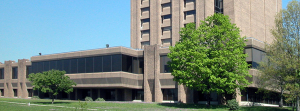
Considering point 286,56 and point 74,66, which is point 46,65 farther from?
point 286,56

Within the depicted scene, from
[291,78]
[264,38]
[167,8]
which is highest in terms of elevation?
[167,8]

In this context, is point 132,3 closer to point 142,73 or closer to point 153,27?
point 153,27

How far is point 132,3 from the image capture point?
72750 millimetres

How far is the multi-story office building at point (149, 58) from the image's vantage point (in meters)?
55.3

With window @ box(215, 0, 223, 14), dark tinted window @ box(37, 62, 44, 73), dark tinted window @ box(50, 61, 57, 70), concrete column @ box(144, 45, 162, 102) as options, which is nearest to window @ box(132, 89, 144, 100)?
concrete column @ box(144, 45, 162, 102)

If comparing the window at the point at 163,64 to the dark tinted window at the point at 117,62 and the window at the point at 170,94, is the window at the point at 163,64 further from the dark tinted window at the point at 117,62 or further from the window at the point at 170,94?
the dark tinted window at the point at 117,62

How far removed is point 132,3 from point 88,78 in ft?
71.5

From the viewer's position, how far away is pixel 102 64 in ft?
187

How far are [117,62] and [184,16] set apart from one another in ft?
55.8

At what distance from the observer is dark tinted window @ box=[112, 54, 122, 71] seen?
55.3 m

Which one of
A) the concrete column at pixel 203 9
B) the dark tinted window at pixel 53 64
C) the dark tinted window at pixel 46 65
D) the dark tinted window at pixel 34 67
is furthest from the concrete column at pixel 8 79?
the concrete column at pixel 203 9

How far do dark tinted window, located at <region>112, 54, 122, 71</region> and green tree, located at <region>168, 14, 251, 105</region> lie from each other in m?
14.4

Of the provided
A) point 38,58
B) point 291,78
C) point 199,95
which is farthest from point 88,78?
point 291,78

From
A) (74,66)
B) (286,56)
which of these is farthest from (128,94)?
(286,56)
